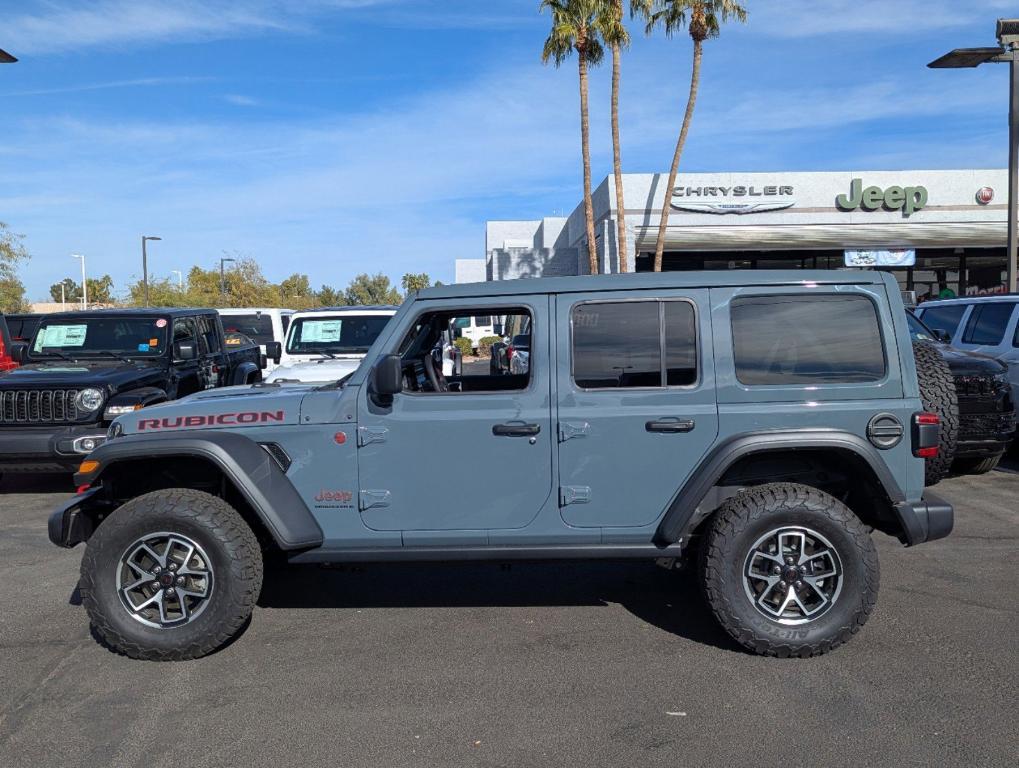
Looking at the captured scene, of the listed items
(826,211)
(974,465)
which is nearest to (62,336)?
(974,465)

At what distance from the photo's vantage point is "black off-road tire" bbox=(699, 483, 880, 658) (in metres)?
4.51

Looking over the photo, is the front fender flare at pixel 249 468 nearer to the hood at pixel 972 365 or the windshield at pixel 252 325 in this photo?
the hood at pixel 972 365

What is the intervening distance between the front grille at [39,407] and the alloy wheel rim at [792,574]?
6551 millimetres

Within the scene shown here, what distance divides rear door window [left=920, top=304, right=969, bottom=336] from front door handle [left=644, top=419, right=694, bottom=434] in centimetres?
813

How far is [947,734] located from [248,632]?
354cm

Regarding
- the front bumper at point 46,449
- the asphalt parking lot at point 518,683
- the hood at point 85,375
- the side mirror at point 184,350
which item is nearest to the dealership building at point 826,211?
the side mirror at point 184,350

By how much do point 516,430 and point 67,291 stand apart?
11971 centimetres

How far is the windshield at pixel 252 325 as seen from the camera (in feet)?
58.7

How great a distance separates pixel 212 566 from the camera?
15.1ft

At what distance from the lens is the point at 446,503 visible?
15.3 feet

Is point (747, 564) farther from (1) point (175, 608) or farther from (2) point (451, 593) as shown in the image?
(1) point (175, 608)

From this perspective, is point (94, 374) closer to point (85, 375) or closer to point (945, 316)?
point (85, 375)

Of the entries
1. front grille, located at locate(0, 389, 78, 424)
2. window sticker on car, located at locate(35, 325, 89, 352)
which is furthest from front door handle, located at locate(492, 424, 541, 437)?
window sticker on car, located at locate(35, 325, 89, 352)

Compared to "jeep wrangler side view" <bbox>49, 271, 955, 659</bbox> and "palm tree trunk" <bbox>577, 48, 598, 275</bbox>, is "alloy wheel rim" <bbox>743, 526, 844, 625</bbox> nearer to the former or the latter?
"jeep wrangler side view" <bbox>49, 271, 955, 659</bbox>
